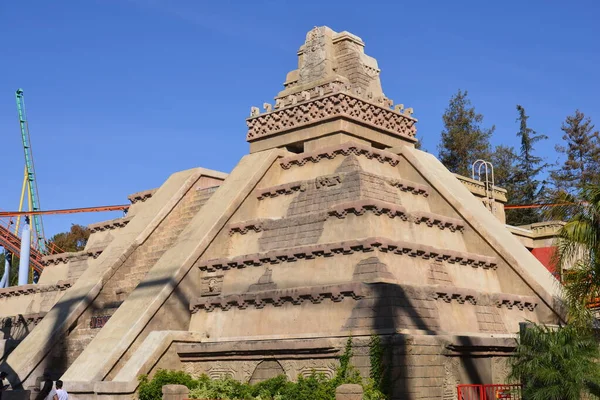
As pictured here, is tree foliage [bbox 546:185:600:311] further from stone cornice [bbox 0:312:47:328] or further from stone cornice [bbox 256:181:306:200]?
stone cornice [bbox 0:312:47:328]

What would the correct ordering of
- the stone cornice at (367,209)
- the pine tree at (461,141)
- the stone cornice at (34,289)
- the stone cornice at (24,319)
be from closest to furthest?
1. the stone cornice at (367,209)
2. the stone cornice at (24,319)
3. the stone cornice at (34,289)
4. the pine tree at (461,141)

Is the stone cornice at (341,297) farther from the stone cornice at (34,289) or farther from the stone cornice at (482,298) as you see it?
the stone cornice at (34,289)

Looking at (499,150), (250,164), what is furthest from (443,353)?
(499,150)

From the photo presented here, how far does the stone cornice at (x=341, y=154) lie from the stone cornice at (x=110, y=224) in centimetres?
671

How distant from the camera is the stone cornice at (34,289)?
2531 cm

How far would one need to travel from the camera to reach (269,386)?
16078mm

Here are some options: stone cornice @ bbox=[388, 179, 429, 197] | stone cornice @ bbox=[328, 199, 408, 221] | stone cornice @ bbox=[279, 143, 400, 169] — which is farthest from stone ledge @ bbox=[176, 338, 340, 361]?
stone cornice @ bbox=[279, 143, 400, 169]

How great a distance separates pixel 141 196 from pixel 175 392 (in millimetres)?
12438

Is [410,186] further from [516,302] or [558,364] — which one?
[558,364]

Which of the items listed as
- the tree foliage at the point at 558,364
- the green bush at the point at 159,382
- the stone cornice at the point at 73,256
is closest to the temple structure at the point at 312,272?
the green bush at the point at 159,382

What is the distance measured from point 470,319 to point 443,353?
7.52 feet

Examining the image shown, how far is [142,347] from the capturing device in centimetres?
1773

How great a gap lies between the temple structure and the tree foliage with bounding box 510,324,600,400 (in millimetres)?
2058

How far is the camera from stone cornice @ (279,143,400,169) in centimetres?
2077
